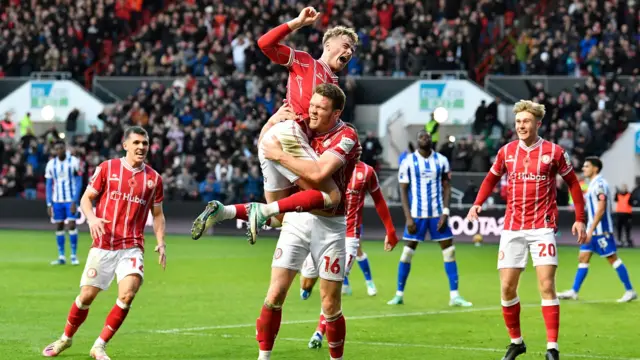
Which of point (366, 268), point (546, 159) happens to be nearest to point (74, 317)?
point (546, 159)

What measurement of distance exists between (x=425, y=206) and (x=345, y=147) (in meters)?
7.69

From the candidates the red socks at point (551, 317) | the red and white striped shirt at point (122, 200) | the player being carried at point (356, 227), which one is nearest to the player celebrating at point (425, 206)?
the player being carried at point (356, 227)

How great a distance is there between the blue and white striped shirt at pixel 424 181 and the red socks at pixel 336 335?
24.3 ft

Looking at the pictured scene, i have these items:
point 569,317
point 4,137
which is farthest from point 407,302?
point 4,137

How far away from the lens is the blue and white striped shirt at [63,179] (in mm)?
22922

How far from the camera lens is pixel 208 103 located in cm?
3694

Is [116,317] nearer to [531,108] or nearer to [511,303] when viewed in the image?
[511,303]

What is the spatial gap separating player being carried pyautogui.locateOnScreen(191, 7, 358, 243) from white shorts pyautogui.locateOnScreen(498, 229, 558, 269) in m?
2.45

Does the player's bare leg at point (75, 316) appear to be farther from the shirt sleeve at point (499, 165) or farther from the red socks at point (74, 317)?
the shirt sleeve at point (499, 165)

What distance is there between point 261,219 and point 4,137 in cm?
3230

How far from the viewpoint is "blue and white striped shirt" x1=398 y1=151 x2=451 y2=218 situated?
54.7 feet

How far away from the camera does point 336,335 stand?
937 cm

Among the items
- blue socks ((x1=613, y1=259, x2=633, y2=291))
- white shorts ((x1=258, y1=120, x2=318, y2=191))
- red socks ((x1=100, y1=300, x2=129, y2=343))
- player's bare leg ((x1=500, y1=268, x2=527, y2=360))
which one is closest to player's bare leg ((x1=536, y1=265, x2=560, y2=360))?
player's bare leg ((x1=500, y1=268, x2=527, y2=360))

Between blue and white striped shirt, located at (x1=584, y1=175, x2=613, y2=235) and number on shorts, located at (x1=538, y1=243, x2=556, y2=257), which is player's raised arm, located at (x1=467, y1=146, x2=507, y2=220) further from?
blue and white striped shirt, located at (x1=584, y1=175, x2=613, y2=235)
